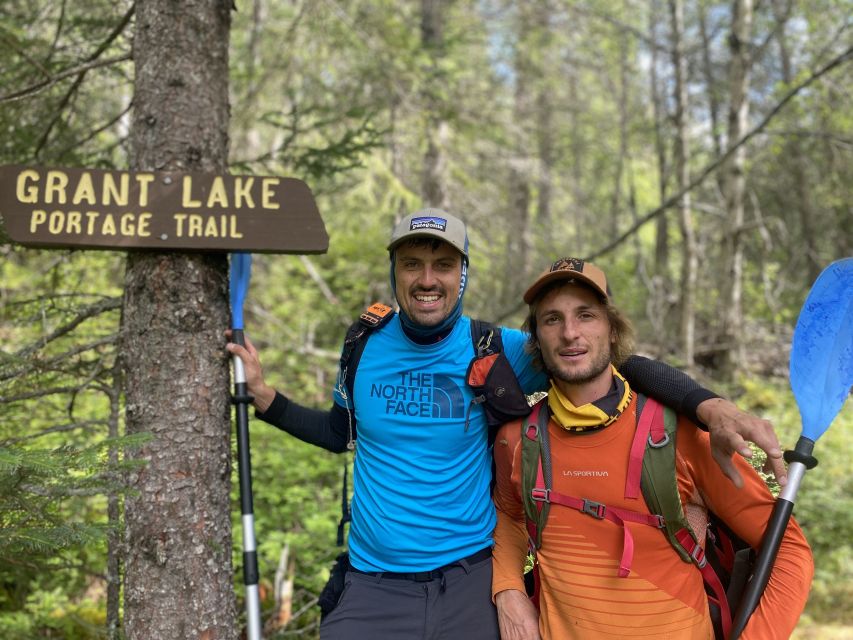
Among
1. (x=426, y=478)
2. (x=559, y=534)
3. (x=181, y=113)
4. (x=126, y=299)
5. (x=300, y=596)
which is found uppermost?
(x=181, y=113)

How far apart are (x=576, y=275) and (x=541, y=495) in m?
0.85

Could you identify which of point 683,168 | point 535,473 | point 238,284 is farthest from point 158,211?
point 683,168

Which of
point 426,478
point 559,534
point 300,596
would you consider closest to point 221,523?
point 426,478

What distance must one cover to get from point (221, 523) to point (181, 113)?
71.9 inches

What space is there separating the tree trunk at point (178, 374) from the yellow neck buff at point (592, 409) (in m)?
1.46

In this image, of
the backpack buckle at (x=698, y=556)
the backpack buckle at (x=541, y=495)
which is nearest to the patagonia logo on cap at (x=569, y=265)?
the backpack buckle at (x=541, y=495)

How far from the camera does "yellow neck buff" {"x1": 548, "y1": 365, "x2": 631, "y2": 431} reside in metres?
2.42

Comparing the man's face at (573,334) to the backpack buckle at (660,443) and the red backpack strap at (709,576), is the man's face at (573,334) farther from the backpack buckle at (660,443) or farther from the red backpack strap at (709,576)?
the red backpack strap at (709,576)

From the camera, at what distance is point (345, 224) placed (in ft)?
35.7

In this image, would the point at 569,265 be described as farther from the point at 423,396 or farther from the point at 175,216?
the point at 175,216

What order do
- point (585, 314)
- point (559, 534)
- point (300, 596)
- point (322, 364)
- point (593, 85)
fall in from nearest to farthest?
point (559, 534) → point (585, 314) → point (300, 596) → point (322, 364) → point (593, 85)

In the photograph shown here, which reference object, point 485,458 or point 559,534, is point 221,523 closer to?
point 485,458

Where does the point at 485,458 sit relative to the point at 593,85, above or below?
below

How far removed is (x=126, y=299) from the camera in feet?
9.41
